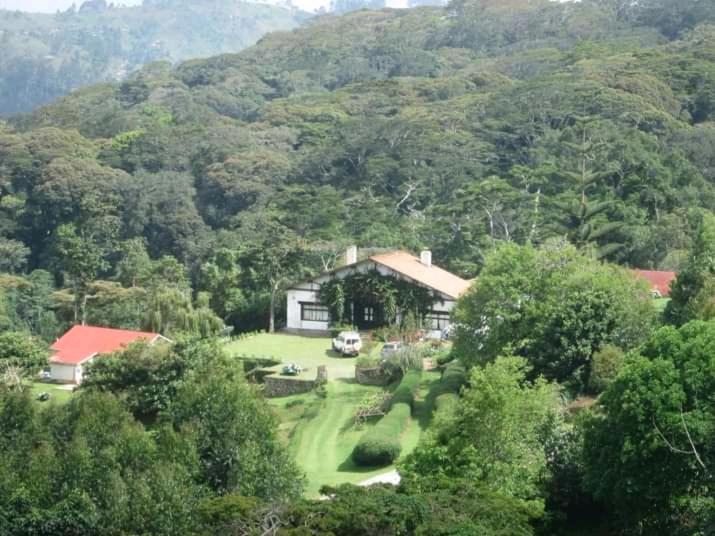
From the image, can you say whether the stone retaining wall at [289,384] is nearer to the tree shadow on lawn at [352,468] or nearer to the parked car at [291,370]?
the parked car at [291,370]

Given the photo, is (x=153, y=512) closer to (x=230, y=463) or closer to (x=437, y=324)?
(x=230, y=463)

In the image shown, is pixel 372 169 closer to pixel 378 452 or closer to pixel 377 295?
pixel 377 295

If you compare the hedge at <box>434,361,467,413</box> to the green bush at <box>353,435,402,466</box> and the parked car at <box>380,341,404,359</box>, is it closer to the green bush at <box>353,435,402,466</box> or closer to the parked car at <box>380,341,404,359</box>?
the green bush at <box>353,435,402,466</box>

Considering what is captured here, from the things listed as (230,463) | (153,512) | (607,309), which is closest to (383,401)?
(607,309)

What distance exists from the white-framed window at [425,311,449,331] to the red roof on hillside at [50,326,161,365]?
8710mm

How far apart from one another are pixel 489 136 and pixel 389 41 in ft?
194

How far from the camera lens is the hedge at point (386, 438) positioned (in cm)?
2648

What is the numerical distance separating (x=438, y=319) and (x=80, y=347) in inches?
448

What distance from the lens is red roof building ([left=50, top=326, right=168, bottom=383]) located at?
127ft

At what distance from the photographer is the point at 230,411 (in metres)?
23.8

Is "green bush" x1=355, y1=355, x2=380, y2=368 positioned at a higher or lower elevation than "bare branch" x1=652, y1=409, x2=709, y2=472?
lower

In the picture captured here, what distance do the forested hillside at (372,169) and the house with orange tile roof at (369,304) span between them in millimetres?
2105

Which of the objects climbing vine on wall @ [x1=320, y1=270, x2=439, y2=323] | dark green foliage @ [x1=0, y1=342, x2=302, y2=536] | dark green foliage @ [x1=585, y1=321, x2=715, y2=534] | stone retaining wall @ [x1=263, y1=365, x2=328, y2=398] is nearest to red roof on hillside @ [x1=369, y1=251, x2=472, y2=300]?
climbing vine on wall @ [x1=320, y1=270, x2=439, y2=323]

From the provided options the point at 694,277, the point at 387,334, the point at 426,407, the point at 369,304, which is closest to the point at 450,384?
the point at 426,407
